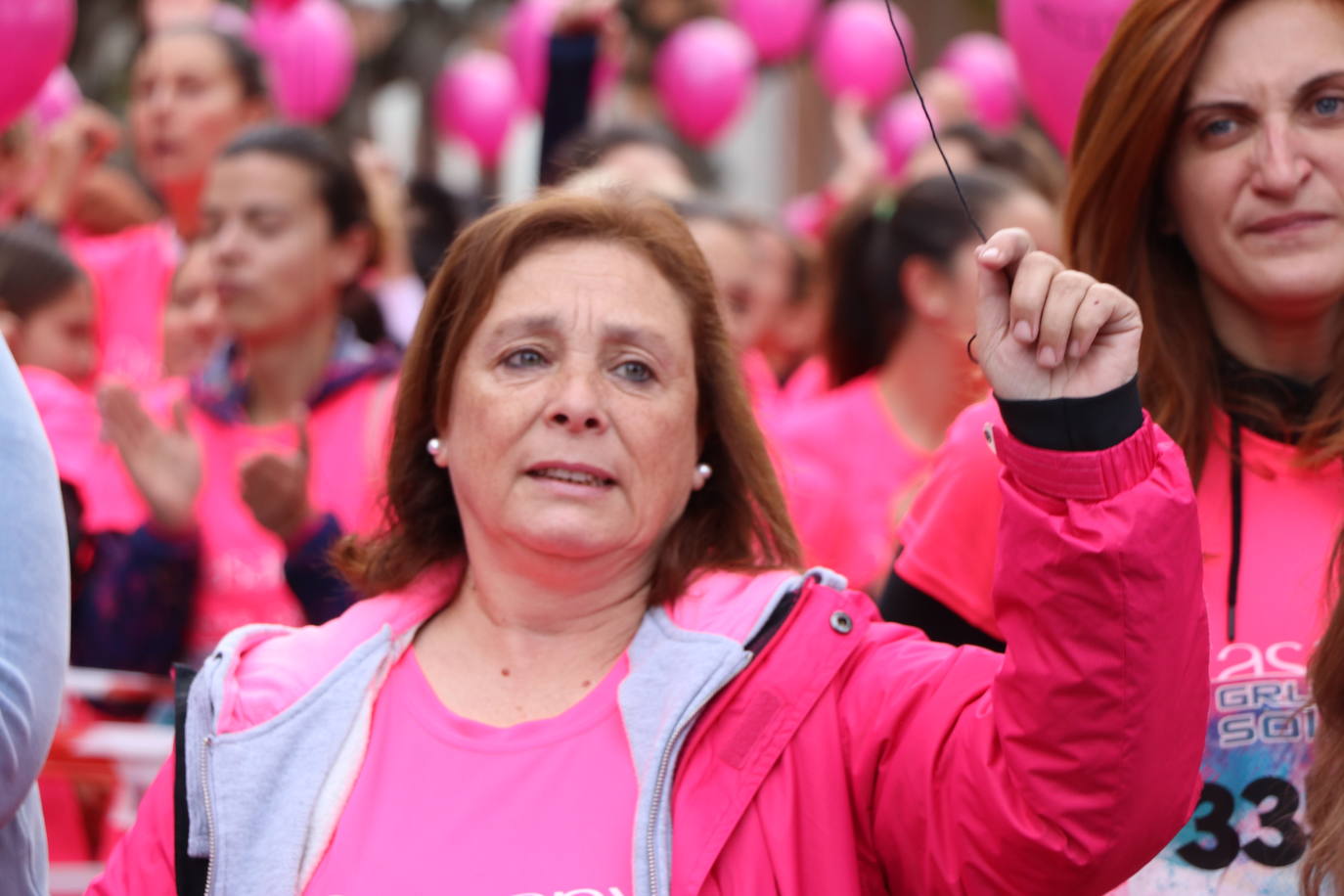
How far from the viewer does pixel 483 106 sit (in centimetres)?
870

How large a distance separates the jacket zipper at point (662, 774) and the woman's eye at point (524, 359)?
52 cm

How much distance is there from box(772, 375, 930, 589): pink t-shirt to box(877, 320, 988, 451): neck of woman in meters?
0.03

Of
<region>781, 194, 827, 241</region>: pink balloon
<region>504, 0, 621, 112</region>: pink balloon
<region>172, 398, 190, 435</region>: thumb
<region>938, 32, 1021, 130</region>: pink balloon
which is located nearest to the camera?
<region>172, 398, 190, 435</region>: thumb

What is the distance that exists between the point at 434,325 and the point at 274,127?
203cm

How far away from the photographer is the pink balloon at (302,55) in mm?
6969

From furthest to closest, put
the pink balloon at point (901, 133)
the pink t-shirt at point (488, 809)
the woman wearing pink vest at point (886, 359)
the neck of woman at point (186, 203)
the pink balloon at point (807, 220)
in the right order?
the pink balloon at point (807, 220) < the pink balloon at point (901, 133) < the neck of woman at point (186, 203) < the woman wearing pink vest at point (886, 359) < the pink t-shirt at point (488, 809)

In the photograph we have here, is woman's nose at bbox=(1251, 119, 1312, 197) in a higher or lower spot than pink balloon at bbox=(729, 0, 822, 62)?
higher

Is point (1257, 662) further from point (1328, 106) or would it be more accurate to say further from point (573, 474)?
point (573, 474)

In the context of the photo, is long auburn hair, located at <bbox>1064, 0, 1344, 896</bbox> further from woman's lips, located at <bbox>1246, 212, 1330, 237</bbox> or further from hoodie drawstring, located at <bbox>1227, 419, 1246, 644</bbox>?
woman's lips, located at <bbox>1246, 212, 1330, 237</bbox>

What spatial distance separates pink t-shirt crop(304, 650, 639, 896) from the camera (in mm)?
2191

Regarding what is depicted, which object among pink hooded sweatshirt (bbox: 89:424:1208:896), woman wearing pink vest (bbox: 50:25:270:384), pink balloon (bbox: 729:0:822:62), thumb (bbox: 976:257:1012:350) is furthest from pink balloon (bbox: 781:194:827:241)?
thumb (bbox: 976:257:1012:350)

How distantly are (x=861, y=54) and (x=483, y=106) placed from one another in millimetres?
1771

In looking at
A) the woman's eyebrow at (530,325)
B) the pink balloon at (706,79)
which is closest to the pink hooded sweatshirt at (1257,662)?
the woman's eyebrow at (530,325)

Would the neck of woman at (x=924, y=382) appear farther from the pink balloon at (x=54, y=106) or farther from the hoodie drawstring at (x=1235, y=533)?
the pink balloon at (x=54, y=106)
